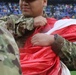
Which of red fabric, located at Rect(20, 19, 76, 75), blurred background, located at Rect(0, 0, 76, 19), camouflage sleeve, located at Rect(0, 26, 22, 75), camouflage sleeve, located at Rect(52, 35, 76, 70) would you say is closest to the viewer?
camouflage sleeve, located at Rect(0, 26, 22, 75)

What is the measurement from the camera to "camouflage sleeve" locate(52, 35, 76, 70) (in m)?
1.57

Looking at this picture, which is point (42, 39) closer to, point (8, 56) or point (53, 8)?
point (8, 56)

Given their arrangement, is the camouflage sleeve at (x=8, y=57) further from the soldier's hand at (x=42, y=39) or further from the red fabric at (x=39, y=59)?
the soldier's hand at (x=42, y=39)

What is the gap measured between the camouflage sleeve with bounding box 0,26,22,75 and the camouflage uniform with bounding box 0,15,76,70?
92 cm

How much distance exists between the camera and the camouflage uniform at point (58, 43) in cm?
158

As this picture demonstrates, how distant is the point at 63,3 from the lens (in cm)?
769

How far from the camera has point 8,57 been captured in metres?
0.62

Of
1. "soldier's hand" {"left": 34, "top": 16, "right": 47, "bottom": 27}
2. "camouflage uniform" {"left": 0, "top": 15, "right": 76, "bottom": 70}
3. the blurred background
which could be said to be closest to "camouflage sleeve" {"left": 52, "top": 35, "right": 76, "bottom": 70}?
"camouflage uniform" {"left": 0, "top": 15, "right": 76, "bottom": 70}

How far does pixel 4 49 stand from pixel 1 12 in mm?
7125

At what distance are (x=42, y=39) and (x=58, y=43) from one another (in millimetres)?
93

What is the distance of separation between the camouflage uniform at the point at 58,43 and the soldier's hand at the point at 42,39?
3 centimetres

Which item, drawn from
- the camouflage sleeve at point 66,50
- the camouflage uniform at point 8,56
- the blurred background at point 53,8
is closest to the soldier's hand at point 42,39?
the camouflage sleeve at point 66,50

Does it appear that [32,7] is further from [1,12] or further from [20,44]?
[1,12]

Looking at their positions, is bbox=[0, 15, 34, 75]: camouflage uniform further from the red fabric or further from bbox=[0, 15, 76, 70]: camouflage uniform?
bbox=[0, 15, 76, 70]: camouflage uniform
